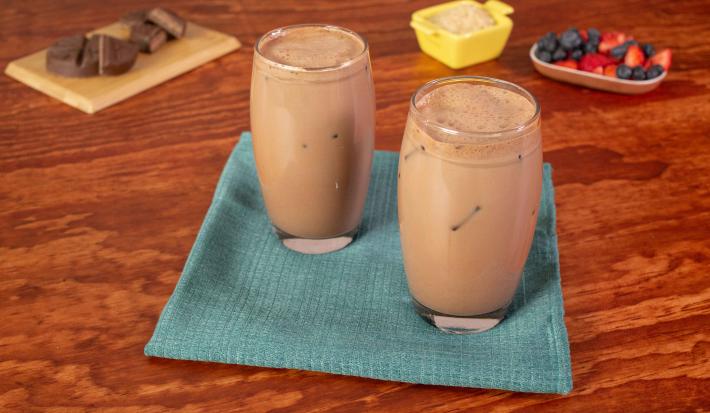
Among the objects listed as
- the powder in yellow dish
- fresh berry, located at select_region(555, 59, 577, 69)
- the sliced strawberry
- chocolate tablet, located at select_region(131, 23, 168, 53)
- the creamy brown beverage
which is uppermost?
the creamy brown beverage

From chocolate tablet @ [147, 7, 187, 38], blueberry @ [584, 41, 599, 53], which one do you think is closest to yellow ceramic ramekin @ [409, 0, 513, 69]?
blueberry @ [584, 41, 599, 53]

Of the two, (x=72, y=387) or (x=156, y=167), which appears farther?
(x=156, y=167)

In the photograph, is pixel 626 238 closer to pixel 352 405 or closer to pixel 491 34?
pixel 352 405

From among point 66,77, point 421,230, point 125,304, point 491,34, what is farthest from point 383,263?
point 66,77

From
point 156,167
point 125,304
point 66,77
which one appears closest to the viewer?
point 125,304

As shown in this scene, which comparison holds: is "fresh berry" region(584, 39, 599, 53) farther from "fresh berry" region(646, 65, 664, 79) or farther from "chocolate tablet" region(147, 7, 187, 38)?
"chocolate tablet" region(147, 7, 187, 38)
